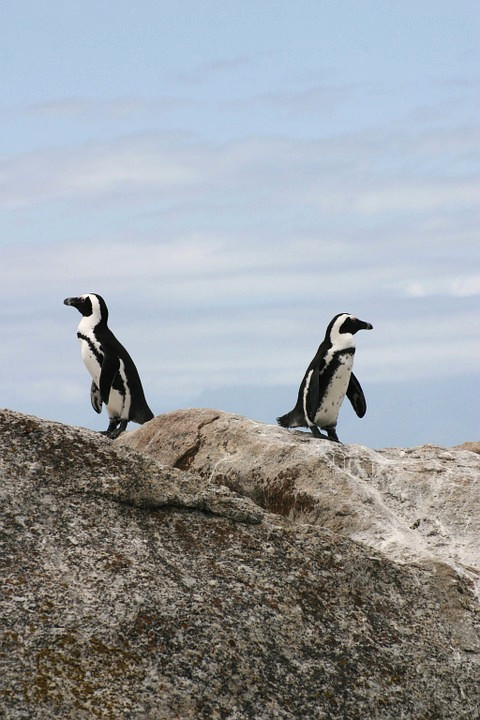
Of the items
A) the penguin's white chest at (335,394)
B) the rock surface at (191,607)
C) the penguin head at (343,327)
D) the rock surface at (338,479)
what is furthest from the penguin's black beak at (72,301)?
the rock surface at (191,607)

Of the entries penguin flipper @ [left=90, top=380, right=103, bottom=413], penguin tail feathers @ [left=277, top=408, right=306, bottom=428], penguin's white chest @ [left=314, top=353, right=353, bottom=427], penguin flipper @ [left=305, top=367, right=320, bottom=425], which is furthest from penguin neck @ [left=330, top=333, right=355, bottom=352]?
penguin flipper @ [left=90, top=380, right=103, bottom=413]

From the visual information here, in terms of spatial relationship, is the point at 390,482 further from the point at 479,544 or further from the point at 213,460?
the point at 213,460

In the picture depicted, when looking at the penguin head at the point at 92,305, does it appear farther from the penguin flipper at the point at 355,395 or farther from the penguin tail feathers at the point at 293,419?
the penguin flipper at the point at 355,395

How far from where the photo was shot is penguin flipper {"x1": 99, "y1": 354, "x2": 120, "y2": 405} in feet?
43.2

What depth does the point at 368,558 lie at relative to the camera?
5617 millimetres

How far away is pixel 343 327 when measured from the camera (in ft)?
42.5

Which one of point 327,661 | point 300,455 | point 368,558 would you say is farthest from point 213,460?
point 327,661

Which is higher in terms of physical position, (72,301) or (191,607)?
(72,301)

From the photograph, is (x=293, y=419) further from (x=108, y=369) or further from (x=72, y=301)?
(x=72, y=301)

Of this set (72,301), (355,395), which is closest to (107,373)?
(72,301)

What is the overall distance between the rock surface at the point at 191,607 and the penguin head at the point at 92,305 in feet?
26.5

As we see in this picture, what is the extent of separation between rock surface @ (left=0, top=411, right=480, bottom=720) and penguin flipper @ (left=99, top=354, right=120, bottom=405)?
A: 7.55 metres

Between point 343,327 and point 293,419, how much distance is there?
145 cm

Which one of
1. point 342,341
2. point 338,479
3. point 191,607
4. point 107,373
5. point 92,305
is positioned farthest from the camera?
point 92,305
